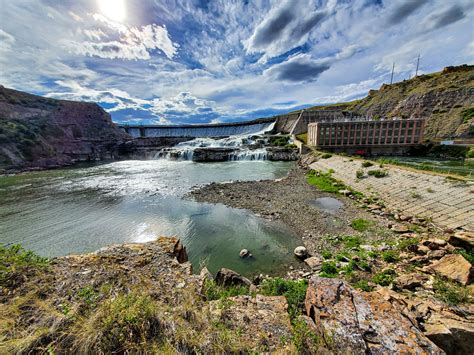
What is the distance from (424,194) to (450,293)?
967 centimetres

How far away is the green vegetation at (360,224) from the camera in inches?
363

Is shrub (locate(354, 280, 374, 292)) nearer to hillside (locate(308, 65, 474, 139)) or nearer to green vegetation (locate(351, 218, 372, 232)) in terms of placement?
green vegetation (locate(351, 218, 372, 232))

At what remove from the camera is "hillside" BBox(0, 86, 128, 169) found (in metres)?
33.8

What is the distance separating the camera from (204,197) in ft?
52.0

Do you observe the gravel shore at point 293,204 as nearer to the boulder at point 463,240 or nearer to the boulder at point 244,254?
the boulder at point 244,254

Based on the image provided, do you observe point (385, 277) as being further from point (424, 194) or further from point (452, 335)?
point (424, 194)

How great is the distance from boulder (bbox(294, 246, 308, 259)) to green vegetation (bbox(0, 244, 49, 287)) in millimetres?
7838

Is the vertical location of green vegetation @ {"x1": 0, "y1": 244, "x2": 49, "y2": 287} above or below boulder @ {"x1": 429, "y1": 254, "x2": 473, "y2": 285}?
above

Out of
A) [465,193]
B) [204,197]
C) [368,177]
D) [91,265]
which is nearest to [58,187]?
[204,197]

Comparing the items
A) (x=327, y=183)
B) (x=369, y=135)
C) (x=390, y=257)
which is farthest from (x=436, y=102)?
(x=390, y=257)

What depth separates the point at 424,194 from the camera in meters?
11.1

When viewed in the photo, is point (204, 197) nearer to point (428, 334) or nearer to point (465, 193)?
point (428, 334)

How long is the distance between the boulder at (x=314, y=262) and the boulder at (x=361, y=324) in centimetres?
327

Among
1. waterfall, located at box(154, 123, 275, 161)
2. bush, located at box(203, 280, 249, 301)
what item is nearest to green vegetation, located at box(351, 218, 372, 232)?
bush, located at box(203, 280, 249, 301)
